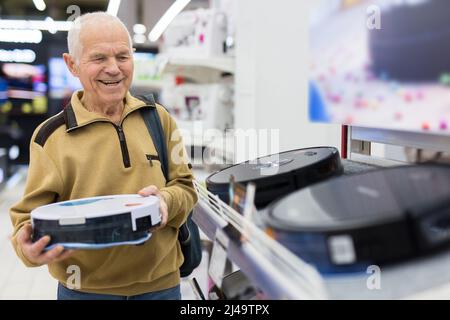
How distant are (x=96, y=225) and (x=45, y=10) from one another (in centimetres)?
888

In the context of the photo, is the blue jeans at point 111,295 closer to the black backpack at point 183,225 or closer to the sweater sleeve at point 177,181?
the black backpack at point 183,225

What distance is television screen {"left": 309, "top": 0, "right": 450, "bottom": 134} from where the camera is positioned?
65 cm

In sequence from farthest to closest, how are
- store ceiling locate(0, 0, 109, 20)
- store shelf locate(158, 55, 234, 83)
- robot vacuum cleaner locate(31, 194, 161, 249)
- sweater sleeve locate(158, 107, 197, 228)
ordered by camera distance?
1. store ceiling locate(0, 0, 109, 20)
2. store shelf locate(158, 55, 234, 83)
3. sweater sleeve locate(158, 107, 197, 228)
4. robot vacuum cleaner locate(31, 194, 161, 249)

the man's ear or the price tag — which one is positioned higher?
the man's ear

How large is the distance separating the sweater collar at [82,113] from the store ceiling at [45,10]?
7870 mm

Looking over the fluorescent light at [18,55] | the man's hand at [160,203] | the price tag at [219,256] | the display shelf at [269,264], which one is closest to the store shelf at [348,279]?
the display shelf at [269,264]

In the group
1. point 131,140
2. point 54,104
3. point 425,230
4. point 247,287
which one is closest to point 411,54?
point 425,230

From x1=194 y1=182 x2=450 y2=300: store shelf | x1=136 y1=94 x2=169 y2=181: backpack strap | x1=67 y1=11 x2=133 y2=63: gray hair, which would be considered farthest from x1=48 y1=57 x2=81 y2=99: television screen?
x1=194 y1=182 x2=450 y2=300: store shelf

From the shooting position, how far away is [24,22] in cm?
841

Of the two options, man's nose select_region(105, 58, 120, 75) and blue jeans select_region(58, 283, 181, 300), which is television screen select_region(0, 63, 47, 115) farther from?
man's nose select_region(105, 58, 120, 75)

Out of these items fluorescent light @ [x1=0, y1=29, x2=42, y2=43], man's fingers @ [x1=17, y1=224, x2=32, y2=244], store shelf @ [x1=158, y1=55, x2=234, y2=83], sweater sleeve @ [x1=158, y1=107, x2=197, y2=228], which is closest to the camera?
man's fingers @ [x1=17, y1=224, x2=32, y2=244]

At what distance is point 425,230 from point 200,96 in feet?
9.76

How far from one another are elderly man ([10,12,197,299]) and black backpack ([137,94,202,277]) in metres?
0.02
